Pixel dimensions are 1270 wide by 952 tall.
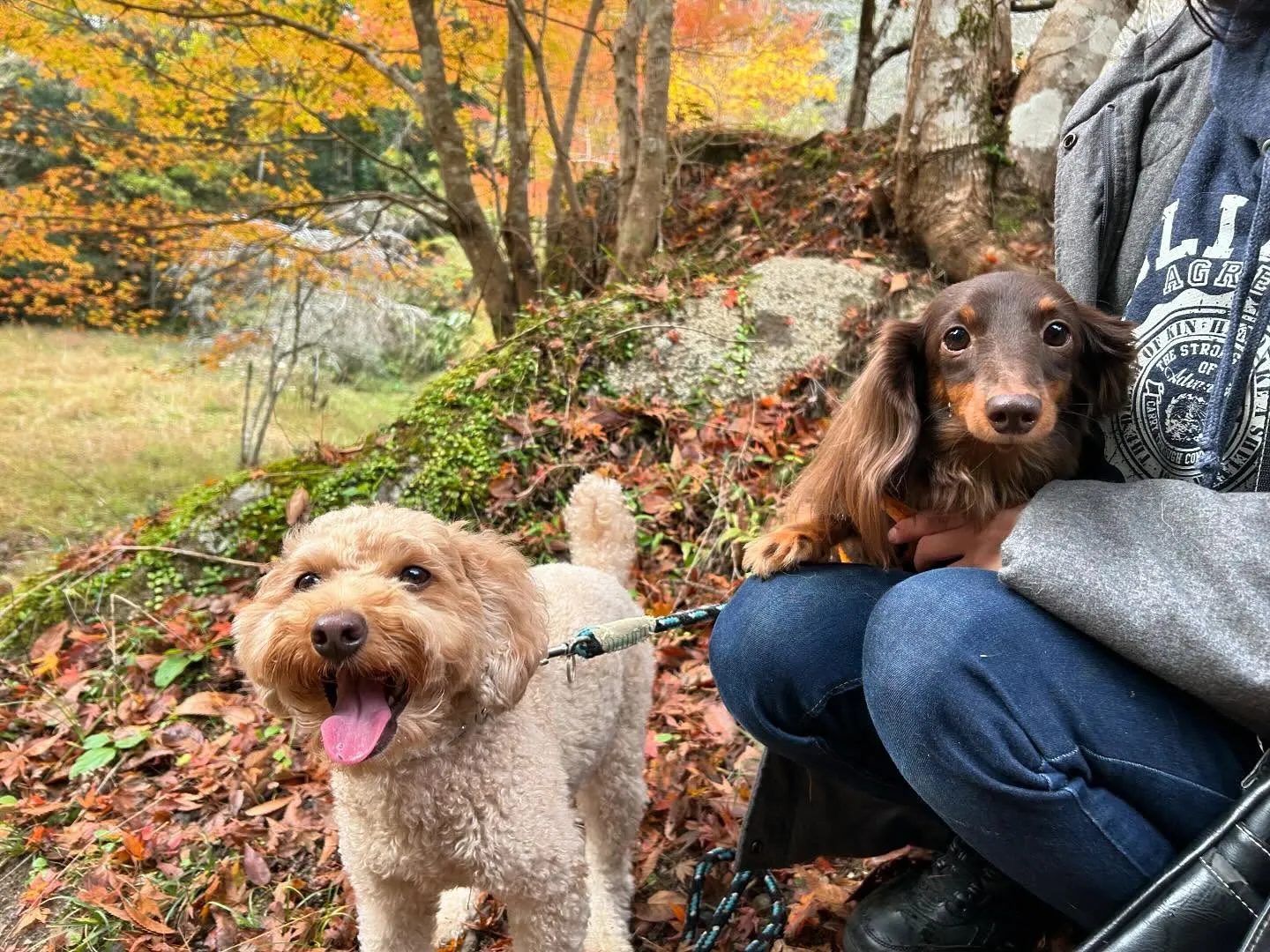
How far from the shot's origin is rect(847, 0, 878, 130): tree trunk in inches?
301

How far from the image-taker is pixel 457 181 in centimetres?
588

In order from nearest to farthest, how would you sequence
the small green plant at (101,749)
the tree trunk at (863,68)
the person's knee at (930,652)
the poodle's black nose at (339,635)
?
the person's knee at (930,652), the poodle's black nose at (339,635), the small green plant at (101,749), the tree trunk at (863,68)

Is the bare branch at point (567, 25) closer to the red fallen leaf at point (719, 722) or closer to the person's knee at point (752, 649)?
the red fallen leaf at point (719, 722)

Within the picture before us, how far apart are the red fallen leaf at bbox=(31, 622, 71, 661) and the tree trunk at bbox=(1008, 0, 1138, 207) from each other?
4779 millimetres

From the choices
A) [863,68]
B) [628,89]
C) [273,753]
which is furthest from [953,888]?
[863,68]

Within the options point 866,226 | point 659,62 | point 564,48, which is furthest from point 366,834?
point 564,48

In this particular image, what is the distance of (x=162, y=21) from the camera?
20.1 feet

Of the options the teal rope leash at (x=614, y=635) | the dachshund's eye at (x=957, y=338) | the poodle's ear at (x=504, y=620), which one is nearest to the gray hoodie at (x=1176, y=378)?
the dachshund's eye at (x=957, y=338)

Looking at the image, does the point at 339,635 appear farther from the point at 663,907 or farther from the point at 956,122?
the point at 956,122

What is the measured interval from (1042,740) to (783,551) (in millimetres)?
687

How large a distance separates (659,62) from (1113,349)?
409 cm

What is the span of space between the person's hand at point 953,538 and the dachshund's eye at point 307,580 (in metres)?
1.19

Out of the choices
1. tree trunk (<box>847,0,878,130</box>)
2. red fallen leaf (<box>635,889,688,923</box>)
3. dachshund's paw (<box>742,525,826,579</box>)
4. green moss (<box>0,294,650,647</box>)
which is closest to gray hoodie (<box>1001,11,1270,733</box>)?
dachshund's paw (<box>742,525,826,579</box>)

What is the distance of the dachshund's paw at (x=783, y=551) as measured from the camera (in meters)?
1.76
